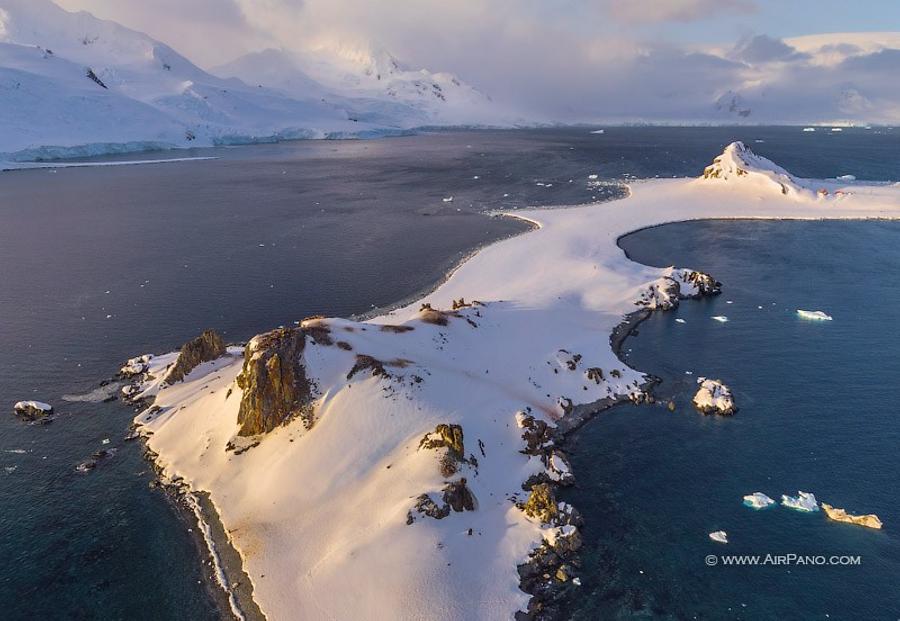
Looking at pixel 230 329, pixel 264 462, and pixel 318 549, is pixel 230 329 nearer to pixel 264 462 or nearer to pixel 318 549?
pixel 264 462

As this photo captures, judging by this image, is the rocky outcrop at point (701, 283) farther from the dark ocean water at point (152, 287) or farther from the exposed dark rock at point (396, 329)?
the exposed dark rock at point (396, 329)

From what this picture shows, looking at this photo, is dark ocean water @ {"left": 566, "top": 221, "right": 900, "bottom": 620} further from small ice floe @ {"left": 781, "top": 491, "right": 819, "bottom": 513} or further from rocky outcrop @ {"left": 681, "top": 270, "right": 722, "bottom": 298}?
rocky outcrop @ {"left": 681, "top": 270, "right": 722, "bottom": 298}

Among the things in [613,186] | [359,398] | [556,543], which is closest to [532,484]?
[556,543]

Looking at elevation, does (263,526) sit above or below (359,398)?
below

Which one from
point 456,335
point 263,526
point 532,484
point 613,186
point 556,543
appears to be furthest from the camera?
point 613,186

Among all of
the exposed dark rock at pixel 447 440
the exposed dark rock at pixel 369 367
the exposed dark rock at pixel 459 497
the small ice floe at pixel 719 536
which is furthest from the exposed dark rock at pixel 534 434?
the small ice floe at pixel 719 536

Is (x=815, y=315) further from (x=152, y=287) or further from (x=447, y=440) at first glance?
(x=152, y=287)

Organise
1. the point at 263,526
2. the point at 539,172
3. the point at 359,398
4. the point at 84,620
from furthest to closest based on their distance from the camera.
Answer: the point at 539,172
the point at 359,398
the point at 263,526
the point at 84,620
